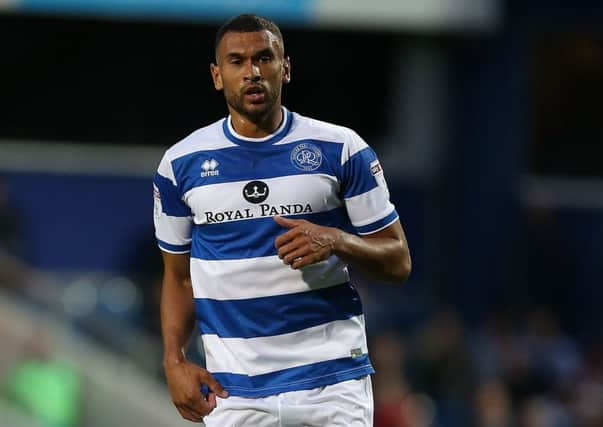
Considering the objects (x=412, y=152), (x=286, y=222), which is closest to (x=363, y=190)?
(x=286, y=222)

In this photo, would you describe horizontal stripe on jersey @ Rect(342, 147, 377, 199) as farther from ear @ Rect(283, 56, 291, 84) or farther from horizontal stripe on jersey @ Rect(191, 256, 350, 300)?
ear @ Rect(283, 56, 291, 84)

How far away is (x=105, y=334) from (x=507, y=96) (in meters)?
5.38

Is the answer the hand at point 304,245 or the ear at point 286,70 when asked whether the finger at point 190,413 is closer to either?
the hand at point 304,245

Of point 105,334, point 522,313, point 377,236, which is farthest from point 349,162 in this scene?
point 522,313

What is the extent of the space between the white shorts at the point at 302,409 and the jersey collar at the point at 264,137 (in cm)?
81

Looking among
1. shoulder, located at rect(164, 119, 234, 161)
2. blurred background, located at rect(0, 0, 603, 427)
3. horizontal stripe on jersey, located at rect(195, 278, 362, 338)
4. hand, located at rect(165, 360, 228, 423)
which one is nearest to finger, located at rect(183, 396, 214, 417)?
hand, located at rect(165, 360, 228, 423)

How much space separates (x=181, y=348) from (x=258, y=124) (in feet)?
2.65

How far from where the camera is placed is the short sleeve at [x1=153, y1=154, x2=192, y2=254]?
4.38 m

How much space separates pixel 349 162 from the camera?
4.25 metres

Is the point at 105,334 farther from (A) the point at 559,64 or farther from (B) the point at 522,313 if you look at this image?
(A) the point at 559,64

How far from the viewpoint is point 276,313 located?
4.24 meters

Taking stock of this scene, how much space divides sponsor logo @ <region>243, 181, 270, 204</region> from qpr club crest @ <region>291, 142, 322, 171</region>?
13 centimetres

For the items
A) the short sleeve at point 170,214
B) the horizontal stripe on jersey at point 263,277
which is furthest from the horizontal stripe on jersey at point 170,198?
the horizontal stripe on jersey at point 263,277

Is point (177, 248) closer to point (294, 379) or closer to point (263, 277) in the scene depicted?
point (263, 277)
